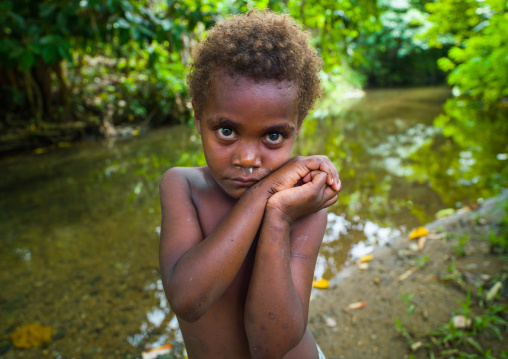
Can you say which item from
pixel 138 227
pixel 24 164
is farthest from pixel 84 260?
pixel 24 164

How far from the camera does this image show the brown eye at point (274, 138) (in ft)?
3.43

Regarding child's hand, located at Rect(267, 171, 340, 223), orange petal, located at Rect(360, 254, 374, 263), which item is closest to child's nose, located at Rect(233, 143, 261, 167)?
child's hand, located at Rect(267, 171, 340, 223)

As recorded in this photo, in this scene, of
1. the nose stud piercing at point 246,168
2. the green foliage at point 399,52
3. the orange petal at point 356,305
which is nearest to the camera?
the nose stud piercing at point 246,168

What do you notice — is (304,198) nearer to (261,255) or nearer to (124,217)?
(261,255)

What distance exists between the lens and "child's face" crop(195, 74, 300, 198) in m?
0.98

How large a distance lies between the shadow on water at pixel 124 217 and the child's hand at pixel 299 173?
1.29m

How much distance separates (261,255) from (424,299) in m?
1.58

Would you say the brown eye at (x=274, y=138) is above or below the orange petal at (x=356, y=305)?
above

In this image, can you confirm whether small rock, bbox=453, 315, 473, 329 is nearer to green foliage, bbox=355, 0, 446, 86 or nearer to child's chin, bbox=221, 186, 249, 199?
child's chin, bbox=221, 186, 249, 199

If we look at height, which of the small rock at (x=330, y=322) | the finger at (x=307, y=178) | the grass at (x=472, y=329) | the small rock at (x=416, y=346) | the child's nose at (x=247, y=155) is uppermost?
the child's nose at (x=247, y=155)

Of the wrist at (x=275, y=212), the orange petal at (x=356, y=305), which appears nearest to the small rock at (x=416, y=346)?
the orange petal at (x=356, y=305)

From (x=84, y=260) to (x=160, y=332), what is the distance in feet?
3.56

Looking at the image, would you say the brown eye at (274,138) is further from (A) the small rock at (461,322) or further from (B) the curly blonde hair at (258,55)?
(A) the small rock at (461,322)

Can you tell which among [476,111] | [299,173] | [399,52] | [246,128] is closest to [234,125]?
[246,128]
